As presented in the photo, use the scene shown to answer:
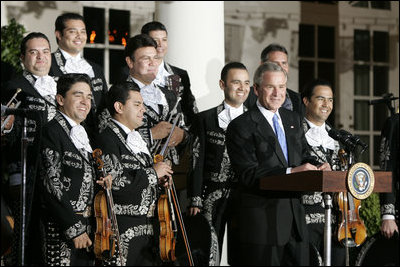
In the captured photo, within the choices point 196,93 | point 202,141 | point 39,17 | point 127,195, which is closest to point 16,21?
point 39,17

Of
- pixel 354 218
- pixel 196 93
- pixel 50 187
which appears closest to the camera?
pixel 50 187

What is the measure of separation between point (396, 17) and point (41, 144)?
24.2 feet

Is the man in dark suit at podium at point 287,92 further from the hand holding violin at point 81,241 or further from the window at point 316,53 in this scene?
the window at point 316,53

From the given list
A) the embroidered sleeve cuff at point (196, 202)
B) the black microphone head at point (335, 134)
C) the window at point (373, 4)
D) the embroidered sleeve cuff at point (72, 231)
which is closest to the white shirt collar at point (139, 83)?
the embroidered sleeve cuff at point (196, 202)

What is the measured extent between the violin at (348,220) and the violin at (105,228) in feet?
4.66

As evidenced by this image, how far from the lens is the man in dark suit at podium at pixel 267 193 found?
457 cm

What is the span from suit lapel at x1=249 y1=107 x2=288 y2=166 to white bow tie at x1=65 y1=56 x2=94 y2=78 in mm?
1445

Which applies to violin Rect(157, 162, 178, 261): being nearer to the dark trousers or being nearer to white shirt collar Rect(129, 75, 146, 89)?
the dark trousers

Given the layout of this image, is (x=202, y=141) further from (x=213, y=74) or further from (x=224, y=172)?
(x=213, y=74)

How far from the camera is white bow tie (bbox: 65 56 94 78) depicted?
562 centimetres

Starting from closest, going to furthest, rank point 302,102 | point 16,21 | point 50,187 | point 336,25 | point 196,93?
1. point 50,187
2. point 302,102
3. point 196,93
4. point 16,21
5. point 336,25

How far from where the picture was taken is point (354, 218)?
5.39m

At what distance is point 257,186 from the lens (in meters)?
4.56

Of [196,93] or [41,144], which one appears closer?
[41,144]
